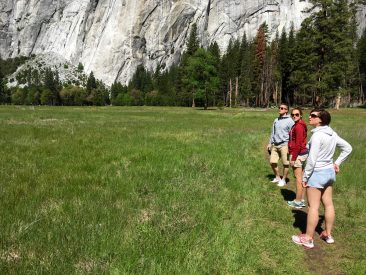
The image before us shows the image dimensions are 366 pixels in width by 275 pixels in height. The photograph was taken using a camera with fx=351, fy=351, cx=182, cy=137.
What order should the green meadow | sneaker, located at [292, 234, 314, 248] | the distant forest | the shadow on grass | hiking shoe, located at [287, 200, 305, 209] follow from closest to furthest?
1. the green meadow
2. sneaker, located at [292, 234, 314, 248]
3. the shadow on grass
4. hiking shoe, located at [287, 200, 305, 209]
5. the distant forest

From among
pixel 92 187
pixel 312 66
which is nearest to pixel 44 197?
pixel 92 187

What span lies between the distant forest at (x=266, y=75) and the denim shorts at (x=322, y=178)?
155 feet

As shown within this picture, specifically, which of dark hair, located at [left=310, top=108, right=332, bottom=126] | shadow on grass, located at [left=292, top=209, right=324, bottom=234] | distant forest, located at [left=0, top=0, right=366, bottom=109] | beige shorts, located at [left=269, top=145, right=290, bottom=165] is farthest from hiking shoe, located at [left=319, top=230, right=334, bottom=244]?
distant forest, located at [left=0, top=0, right=366, bottom=109]

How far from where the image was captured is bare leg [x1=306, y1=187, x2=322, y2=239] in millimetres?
6910

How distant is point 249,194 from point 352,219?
262 cm

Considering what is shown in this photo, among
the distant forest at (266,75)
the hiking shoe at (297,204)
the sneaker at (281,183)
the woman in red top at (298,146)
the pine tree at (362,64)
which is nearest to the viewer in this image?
the hiking shoe at (297,204)

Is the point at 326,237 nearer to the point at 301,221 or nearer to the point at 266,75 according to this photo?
the point at 301,221

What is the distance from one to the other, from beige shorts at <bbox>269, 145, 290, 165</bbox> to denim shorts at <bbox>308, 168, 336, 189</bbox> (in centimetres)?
487

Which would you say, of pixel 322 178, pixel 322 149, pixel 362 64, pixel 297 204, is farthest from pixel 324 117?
pixel 362 64

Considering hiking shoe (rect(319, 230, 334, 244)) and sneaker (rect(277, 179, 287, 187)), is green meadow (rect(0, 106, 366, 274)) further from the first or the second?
sneaker (rect(277, 179, 287, 187))

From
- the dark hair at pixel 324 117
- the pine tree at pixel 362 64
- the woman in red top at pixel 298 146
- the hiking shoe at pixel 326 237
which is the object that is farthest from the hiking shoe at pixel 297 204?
the pine tree at pixel 362 64

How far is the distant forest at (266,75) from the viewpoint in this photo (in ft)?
168

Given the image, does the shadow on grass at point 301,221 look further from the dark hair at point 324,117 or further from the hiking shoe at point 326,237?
the dark hair at point 324,117

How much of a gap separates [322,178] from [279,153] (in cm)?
540
